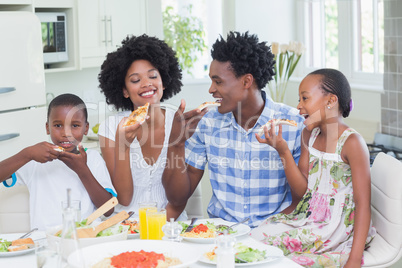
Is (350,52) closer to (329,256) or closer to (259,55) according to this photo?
(259,55)

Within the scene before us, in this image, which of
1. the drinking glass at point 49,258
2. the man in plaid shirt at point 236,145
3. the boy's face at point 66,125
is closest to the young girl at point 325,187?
the man in plaid shirt at point 236,145

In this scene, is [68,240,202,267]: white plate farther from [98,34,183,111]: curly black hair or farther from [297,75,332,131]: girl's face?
[98,34,183,111]: curly black hair

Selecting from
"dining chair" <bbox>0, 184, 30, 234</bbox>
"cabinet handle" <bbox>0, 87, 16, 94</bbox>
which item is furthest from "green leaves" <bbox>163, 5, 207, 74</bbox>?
"dining chair" <bbox>0, 184, 30, 234</bbox>

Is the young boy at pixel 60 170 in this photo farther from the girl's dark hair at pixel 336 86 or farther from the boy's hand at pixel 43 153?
the girl's dark hair at pixel 336 86

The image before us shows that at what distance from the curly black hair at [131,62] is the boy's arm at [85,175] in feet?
1.60

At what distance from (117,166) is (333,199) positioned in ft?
2.67

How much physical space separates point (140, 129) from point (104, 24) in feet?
5.74

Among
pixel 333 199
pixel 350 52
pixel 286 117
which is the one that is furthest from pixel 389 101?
pixel 333 199

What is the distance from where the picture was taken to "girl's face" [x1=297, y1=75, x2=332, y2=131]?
81.5 inches

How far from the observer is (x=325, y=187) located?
2.02 m

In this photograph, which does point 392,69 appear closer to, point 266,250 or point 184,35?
point 266,250

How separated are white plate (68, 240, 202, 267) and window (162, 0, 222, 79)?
3571 millimetres

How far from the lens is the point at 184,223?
1.82 m

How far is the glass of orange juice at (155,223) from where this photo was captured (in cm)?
163
